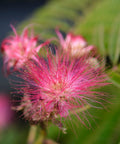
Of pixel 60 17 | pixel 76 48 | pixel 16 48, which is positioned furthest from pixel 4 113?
pixel 76 48

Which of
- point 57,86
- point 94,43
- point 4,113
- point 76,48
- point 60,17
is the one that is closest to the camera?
point 57,86

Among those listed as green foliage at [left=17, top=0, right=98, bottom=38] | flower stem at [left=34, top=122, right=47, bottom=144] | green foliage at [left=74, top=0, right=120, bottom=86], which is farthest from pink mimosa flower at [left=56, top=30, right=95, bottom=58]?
green foliage at [left=17, top=0, right=98, bottom=38]

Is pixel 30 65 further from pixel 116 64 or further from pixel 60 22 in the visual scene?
pixel 60 22

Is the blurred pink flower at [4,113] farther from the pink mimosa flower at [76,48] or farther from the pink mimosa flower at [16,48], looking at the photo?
the pink mimosa flower at [76,48]

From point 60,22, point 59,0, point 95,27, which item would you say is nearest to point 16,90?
point 95,27

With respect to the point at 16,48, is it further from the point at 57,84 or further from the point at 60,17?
the point at 60,17

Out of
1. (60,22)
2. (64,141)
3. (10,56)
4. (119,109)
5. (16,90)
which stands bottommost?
(64,141)
